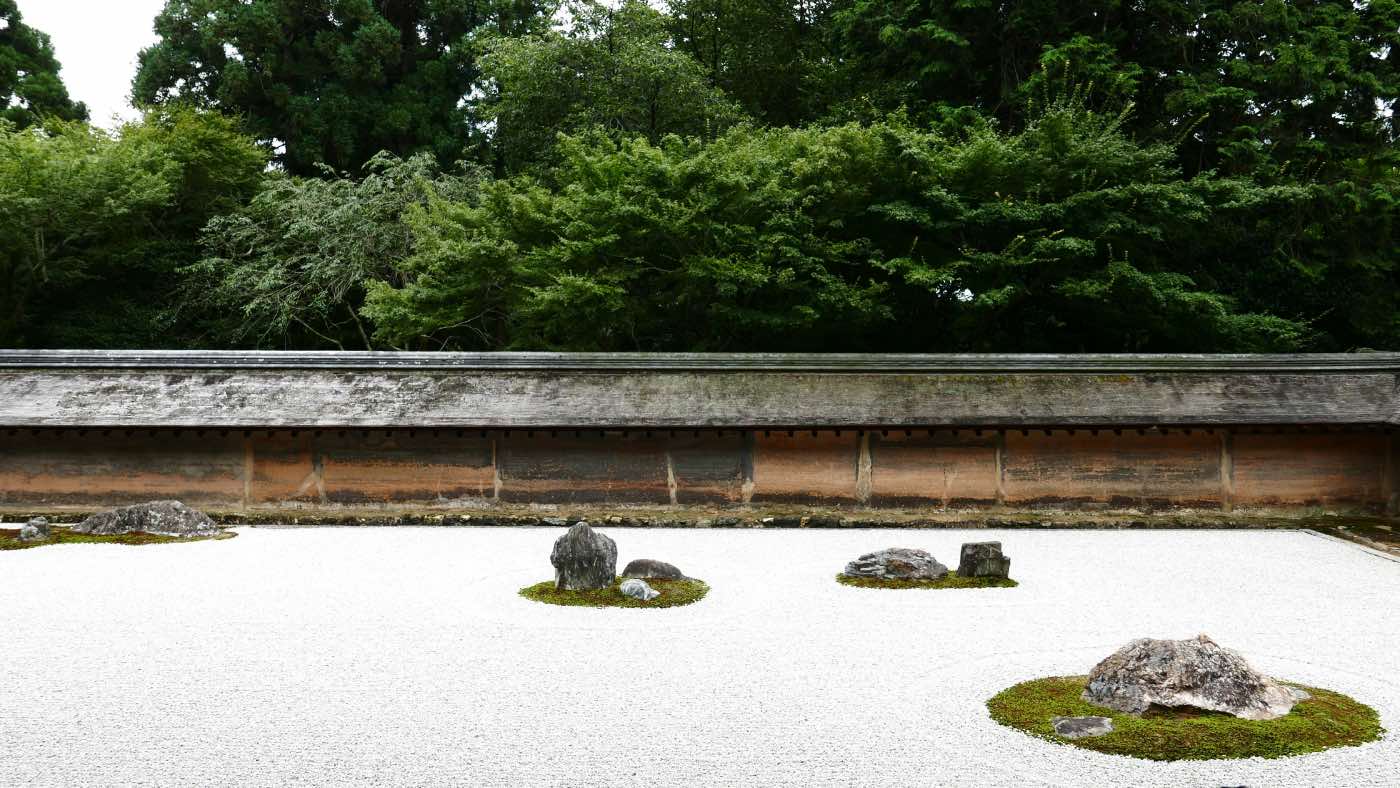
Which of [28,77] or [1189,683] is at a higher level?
[28,77]

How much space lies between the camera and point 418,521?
40.6 ft

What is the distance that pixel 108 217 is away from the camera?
22844 millimetres

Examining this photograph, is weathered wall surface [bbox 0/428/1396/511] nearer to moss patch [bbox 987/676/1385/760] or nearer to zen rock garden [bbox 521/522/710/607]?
zen rock garden [bbox 521/522/710/607]

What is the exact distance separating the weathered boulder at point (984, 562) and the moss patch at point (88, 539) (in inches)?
320

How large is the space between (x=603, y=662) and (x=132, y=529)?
7.71 meters

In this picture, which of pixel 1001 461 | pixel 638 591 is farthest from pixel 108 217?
pixel 1001 461

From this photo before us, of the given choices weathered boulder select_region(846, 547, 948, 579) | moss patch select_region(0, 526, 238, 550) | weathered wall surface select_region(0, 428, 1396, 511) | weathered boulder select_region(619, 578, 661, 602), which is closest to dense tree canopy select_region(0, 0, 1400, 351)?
weathered wall surface select_region(0, 428, 1396, 511)

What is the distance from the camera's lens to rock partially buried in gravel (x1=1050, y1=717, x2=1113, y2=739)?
15.3 ft

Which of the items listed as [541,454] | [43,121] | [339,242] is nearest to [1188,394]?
[541,454]

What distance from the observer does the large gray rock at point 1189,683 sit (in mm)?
4887

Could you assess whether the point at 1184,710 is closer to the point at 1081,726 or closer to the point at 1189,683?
the point at 1189,683

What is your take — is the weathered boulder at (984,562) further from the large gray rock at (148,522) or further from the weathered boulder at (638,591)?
the large gray rock at (148,522)

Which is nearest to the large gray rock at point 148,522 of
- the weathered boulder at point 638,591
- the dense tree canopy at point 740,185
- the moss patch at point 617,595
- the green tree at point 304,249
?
the moss patch at point 617,595

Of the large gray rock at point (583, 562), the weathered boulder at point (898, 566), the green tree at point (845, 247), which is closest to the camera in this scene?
the large gray rock at point (583, 562)
